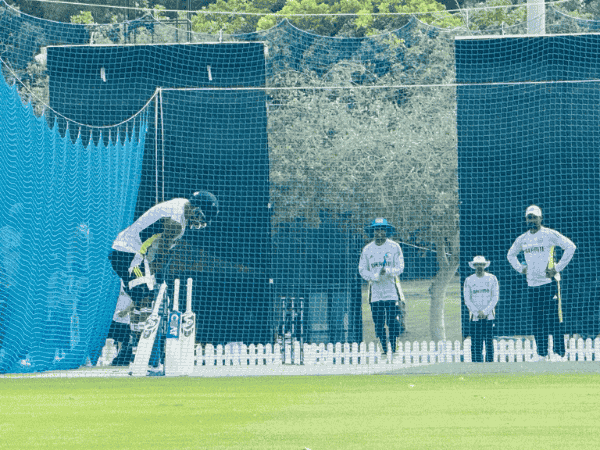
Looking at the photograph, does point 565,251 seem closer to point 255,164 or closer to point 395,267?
point 395,267

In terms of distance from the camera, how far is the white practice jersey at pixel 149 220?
8.15m

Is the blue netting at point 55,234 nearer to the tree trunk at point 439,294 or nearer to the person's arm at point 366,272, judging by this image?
the person's arm at point 366,272

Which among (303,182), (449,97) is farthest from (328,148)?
(449,97)

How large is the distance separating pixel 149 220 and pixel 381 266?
2459mm

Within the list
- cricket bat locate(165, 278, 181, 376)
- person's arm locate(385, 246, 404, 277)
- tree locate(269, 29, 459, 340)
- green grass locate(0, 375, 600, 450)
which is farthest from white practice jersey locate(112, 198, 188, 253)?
tree locate(269, 29, 459, 340)

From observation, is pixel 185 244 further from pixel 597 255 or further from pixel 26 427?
pixel 26 427

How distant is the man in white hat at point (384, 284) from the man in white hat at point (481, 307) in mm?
859

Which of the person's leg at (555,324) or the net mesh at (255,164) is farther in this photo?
the net mesh at (255,164)

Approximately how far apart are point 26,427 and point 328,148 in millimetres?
13072

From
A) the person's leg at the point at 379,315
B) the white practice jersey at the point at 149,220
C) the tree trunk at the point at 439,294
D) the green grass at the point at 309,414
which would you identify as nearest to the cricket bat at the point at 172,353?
the white practice jersey at the point at 149,220

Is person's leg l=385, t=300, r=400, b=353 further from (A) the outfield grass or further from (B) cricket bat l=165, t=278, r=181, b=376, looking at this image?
(A) the outfield grass

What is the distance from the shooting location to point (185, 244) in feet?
37.6

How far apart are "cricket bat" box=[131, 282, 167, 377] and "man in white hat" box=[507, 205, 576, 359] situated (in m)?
3.56

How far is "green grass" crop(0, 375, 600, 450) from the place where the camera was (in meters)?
3.87
